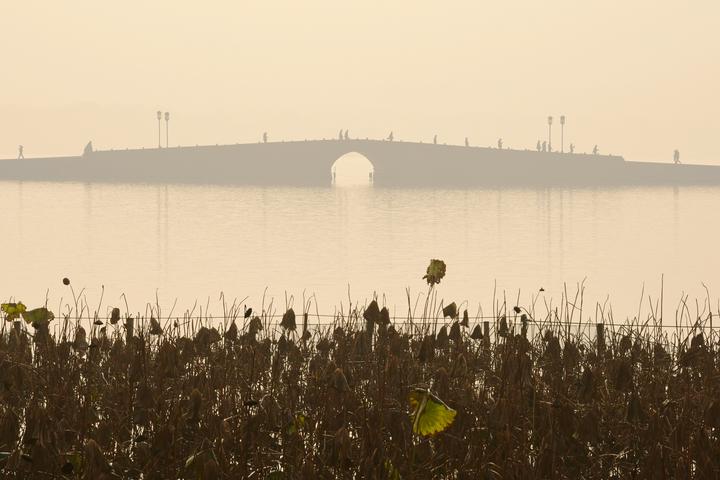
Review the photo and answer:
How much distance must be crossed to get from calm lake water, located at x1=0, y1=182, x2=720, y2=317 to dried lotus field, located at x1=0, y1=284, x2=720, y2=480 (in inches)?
45.3

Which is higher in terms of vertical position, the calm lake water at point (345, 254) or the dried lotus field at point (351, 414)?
the dried lotus field at point (351, 414)

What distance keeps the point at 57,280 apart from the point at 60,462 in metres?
14.6

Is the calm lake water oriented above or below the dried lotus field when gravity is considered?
below

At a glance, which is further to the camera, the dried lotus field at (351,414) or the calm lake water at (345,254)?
the calm lake water at (345,254)

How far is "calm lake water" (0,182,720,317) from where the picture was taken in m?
18.0

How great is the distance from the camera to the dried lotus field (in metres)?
4.93

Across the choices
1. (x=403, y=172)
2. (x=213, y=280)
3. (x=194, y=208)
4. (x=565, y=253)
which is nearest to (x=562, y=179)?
(x=403, y=172)

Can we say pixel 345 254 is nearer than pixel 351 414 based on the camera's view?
No

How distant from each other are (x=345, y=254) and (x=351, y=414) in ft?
63.2

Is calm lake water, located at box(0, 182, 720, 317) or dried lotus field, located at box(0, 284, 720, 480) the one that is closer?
dried lotus field, located at box(0, 284, 720, 480)

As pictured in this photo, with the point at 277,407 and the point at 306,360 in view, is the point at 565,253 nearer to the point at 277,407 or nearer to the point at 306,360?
the point at 306,360

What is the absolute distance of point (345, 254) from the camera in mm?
25219

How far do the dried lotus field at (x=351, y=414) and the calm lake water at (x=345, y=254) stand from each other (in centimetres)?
115

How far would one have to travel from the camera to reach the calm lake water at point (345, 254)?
59.1 feet
